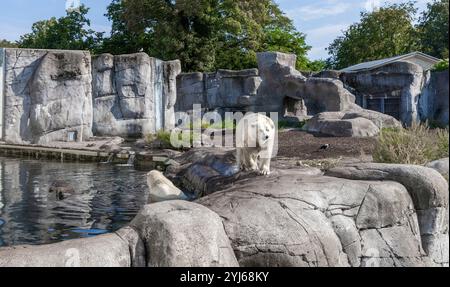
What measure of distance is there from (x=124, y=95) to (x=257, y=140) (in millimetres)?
15199

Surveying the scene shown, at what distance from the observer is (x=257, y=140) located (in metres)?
7.05

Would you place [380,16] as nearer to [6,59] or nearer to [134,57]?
[134,57]

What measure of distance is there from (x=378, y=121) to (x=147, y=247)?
16666 mm

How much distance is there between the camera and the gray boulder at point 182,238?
3729 millimetres

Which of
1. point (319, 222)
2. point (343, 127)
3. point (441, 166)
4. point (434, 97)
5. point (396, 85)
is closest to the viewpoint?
point (319, 222)

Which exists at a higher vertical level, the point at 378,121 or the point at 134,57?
the point at 134,57

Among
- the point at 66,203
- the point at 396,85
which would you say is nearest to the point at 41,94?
the point at 66,203

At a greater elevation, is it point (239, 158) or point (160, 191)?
point (239, 158)

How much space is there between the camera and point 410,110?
25.7 meters

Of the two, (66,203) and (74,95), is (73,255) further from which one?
(74,95)

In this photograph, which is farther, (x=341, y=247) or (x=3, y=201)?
(x=3, y=201)

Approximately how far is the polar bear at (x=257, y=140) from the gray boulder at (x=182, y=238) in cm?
303

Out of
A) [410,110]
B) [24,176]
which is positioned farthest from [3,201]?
[410,110]

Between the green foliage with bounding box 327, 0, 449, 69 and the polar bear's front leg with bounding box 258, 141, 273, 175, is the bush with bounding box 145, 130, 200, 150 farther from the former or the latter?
the green foliage with bounding box 327, 0, 449, 69
